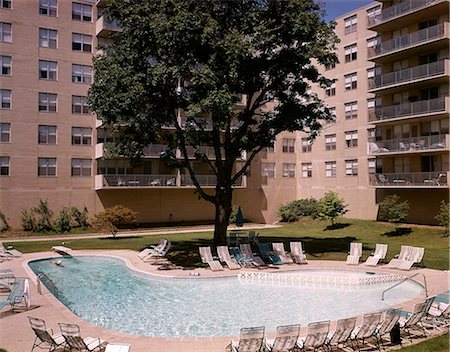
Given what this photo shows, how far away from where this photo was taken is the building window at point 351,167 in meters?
45.5

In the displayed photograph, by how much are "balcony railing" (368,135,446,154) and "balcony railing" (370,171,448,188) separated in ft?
6.22

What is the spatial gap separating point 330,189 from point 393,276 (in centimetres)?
2839

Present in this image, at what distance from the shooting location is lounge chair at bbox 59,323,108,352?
10.3 meters

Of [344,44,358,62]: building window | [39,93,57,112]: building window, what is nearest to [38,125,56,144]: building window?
[39,93,57,112]: building window

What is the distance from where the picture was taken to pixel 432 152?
36.4 m

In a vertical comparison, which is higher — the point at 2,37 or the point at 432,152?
the point at 2,37

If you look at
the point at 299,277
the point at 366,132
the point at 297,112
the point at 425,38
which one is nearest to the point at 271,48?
the point at 297,112

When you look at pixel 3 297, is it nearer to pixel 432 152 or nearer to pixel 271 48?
pixel 271 48

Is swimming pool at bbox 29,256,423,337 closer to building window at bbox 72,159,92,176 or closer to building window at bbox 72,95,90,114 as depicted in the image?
building window at bbox 72,159,92,176

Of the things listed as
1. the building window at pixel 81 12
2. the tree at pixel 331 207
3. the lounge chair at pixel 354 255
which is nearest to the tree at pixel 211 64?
the lounge chair at pixel 354 255

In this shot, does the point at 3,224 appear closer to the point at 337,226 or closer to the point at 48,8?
the point at 48,8

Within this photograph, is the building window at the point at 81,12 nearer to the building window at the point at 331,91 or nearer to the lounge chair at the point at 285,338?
the building window at the point at 331,91

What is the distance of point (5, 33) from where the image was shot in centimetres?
4062

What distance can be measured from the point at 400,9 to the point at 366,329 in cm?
3396
